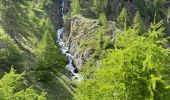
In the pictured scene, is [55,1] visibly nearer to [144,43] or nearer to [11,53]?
[11,53]

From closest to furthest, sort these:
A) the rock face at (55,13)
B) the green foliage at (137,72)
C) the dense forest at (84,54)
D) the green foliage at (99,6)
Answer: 1. the green foliage at (137,72)
2. the dense forest at (84,54)
3. the green foliage at (99,6)
4. the rock face at (55,13)

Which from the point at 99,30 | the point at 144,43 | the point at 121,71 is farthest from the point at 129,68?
the point at 99,30

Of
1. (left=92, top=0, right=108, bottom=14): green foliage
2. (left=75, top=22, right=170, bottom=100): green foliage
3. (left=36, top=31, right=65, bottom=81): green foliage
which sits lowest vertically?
(left=36, top=31, right=65, bottom=81): green foliage

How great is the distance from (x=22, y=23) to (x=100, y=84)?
7953cm

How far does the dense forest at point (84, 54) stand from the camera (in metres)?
17.5

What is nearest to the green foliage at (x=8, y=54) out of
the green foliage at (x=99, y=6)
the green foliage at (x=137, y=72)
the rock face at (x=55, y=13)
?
the green foliage at (x=137, y=72)

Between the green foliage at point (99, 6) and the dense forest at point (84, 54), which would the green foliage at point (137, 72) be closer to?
the dense forest at point (84, 54)

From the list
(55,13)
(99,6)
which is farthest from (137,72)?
(55,13)

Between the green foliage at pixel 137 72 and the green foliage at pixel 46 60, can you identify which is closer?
the green foliage at pixel 137 72

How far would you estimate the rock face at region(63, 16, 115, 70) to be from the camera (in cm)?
8794

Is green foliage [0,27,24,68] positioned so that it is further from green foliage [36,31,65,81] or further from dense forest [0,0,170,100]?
green foliage [36,31,65,81]

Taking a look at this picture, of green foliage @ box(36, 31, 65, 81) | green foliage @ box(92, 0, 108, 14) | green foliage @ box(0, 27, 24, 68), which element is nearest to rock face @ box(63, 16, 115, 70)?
green foliage @ box(36, 31, 65, 81)

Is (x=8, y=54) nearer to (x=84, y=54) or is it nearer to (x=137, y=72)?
(x=84, y=54)

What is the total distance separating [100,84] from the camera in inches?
730
